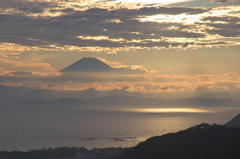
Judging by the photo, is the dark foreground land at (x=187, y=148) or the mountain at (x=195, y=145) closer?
the mountain at (x=195, y=145)

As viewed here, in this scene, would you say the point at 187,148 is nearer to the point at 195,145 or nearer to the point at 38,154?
the point at 195,145

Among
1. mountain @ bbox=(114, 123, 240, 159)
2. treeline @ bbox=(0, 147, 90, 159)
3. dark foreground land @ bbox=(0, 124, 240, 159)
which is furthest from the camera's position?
treeline @ bbox=(0, 147, 90, 159)

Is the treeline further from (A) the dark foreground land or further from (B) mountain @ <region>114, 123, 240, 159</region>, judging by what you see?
(B) mountain @ <region>114, 123, 240, 159</region>

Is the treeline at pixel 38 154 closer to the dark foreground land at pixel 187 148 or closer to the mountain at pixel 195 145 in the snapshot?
the dark foreground land at pixel 187 148

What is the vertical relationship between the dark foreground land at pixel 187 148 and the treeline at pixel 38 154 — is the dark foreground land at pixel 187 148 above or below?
above

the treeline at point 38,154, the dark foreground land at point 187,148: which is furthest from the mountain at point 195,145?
the treeline at point 38,154

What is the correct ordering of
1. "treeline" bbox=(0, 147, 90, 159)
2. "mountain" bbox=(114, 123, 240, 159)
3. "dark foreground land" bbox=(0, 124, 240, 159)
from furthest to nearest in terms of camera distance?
"treeline" bbox=(0, 147, 90, 159) → "dark foreground land" bbox=(0, 124, 240, 159) → "mountain" bbox=(114, 123, 240, 159)

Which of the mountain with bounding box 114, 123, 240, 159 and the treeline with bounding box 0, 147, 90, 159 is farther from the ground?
the mountain with bounding box 114, 123, 240, 159

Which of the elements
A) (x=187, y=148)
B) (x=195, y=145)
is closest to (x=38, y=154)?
(x=187, y=148)

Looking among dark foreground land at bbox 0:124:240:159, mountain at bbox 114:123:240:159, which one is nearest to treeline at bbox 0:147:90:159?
dark foreground land at bbox 0:124:240:159
